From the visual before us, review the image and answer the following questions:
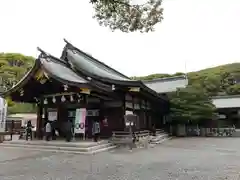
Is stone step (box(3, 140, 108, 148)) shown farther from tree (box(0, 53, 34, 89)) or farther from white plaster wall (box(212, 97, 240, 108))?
tree (box(0, 53, 34, 89))

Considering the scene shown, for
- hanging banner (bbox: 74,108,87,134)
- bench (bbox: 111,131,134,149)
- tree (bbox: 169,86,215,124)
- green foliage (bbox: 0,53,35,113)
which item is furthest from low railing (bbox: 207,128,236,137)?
green foliage (bbox: 0,53,35,113)

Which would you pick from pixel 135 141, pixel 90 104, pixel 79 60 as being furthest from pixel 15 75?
pixel 135 141

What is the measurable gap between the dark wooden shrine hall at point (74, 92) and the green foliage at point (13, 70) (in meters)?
19.2

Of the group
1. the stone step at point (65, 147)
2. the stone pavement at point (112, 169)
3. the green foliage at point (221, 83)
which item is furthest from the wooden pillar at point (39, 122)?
the green foliage at point (221, 83)

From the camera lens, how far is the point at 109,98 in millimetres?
14969

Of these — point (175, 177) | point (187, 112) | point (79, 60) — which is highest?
point (79, 60)

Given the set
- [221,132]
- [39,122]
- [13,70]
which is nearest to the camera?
[39,122]

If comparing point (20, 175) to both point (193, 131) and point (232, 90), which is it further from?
point (232, 90)

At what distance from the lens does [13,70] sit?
37.0 metres

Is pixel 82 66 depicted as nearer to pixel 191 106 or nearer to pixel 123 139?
pixel 123 139

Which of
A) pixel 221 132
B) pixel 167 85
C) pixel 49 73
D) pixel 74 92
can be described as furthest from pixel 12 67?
pixel 221 132

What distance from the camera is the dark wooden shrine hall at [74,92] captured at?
13.4 metres

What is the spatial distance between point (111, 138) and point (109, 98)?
2399 mm

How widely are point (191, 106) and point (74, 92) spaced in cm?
1123
